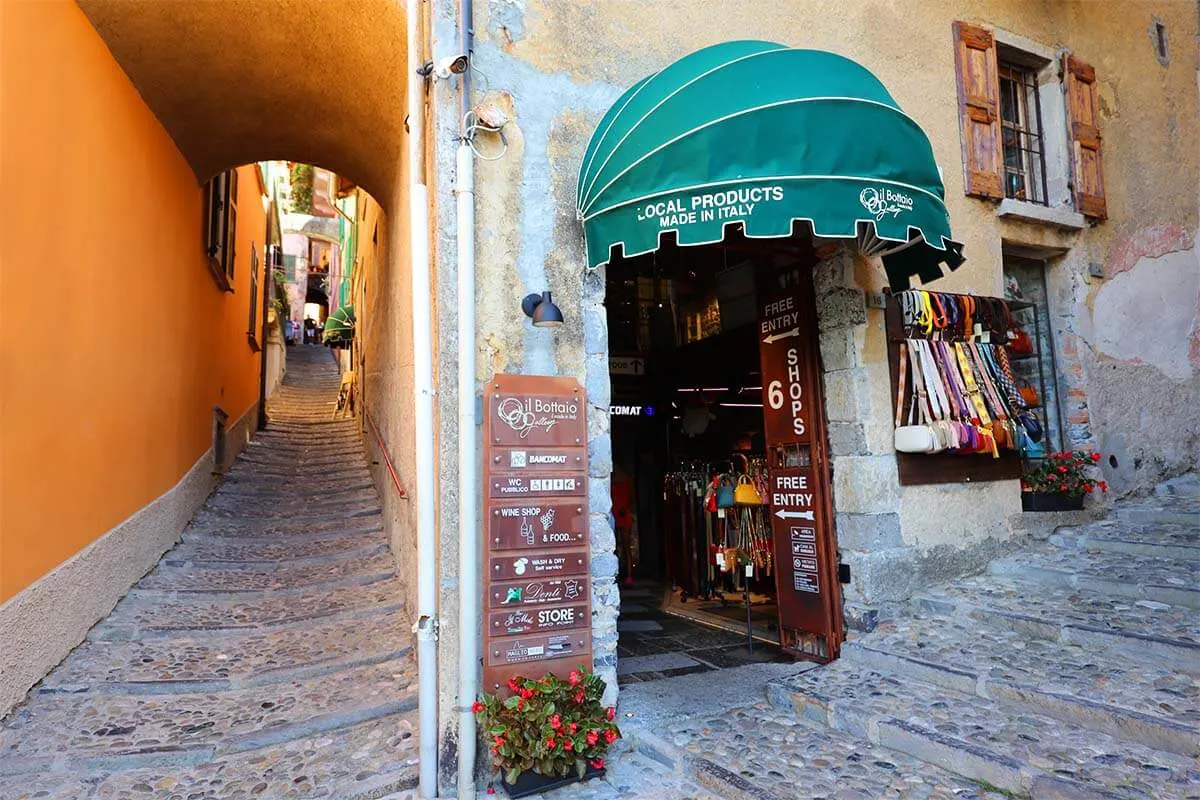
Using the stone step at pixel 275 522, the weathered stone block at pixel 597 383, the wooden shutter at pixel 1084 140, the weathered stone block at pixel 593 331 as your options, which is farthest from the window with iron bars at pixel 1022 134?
the stone step at pixel 275 522

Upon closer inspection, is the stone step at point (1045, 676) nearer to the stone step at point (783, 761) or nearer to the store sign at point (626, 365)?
the stone step at point (783, 761)

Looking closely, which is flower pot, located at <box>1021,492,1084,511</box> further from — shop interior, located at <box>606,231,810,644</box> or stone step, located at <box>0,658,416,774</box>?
stone step, located at <box>0,658,416,774</box>

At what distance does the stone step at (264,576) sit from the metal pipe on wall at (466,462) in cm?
279

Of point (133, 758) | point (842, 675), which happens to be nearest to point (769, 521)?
point (842, 675)

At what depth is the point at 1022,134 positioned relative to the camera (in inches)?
261

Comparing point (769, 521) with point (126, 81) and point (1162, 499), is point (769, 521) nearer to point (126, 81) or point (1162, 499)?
Result: point (1162, 499)

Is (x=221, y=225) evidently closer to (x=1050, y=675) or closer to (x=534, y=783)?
(x=534, y=783)

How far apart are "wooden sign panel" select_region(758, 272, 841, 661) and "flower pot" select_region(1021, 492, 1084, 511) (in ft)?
6.42

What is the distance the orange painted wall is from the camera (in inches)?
153

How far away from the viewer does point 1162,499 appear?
6301mm

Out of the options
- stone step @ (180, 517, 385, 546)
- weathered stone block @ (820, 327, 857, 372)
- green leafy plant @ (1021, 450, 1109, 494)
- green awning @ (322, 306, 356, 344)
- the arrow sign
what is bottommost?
stone step @ (180, 517, 385, 546)

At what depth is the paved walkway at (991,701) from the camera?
3.24 meters

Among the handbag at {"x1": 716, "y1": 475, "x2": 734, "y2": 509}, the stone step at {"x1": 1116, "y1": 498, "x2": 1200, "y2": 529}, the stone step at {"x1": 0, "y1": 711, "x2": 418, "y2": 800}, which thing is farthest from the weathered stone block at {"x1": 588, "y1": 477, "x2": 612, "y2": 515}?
the stone step at {"x1": 1116, "y1": 498, "x2": 1200, "y2": 529}

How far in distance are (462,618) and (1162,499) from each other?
6.38 m
